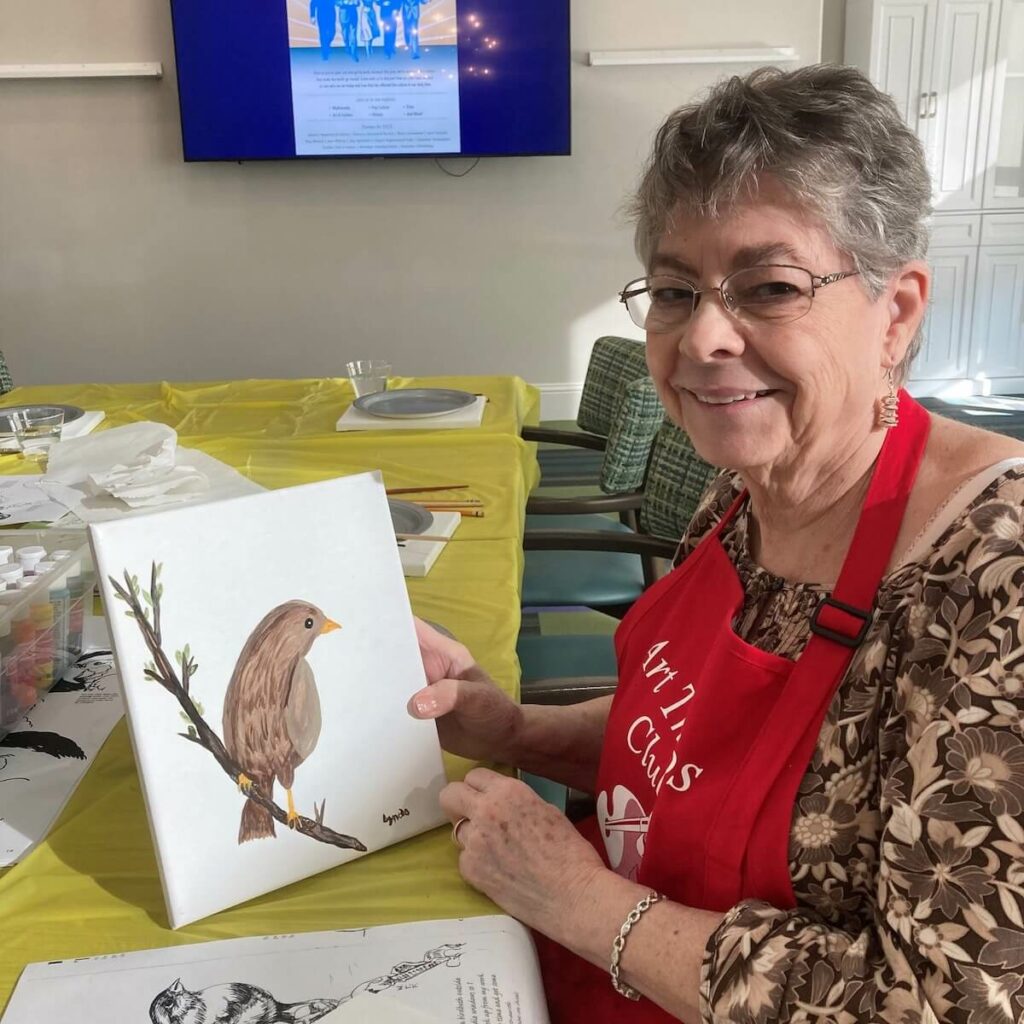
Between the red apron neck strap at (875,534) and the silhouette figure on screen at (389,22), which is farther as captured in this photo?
the silhouette figure on screen at (389,22)

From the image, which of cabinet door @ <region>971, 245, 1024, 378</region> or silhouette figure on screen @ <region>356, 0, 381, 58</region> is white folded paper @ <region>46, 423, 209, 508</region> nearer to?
silhouette figure on screen @ <region>356, 0, 381, 58</region>

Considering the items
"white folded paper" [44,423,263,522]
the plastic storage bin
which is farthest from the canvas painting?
"white folded paper" [44,423,263,522]

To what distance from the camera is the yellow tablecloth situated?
75cm

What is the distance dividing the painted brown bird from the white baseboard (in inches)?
180

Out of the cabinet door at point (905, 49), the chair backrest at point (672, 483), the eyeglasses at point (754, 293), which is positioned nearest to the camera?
the eyeglasses at point (754, 293)

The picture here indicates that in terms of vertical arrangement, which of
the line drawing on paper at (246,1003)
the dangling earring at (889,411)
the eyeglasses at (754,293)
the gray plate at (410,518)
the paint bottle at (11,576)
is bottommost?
the line drawing on paper at (246,1003)

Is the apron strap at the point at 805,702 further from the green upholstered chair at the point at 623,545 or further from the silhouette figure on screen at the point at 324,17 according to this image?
the silhouette figure on screen at the point at 324,17

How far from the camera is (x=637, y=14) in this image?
480 cm

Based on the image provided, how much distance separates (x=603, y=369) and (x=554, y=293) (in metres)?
2.27

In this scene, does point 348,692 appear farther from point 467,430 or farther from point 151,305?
point 151,305

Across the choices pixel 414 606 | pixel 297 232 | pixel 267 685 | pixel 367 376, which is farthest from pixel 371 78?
pixel 267 685

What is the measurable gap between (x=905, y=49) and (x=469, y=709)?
5.48m

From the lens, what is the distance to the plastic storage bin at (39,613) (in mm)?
986

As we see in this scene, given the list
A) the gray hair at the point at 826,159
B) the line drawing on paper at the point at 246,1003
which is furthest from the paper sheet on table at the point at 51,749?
the gray hair at the point at 826,159
